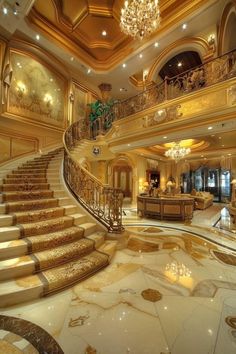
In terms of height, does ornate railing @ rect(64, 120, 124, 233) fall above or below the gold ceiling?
below

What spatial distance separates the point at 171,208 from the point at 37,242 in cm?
567

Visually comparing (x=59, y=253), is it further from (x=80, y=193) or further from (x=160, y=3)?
(x=160, y=3)

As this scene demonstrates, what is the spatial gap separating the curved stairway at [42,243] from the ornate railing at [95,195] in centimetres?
28

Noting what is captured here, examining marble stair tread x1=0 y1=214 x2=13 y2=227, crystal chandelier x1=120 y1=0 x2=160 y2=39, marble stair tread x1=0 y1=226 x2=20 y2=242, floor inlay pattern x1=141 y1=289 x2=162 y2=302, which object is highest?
crystal chandelier x1=120 y1=0 x2=160 y2=39

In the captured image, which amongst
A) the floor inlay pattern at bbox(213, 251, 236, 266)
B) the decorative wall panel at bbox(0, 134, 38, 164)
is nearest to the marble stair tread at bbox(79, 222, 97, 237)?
the floor inlay pattern at bbox(213, 251, 236, 266)

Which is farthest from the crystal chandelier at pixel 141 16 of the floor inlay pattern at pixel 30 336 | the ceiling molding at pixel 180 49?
the floor inlay pattern at pixel 30 336

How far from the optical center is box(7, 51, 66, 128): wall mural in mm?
6934

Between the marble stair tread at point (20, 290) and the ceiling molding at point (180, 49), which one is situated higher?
the ceiling molding at point (180, 49)

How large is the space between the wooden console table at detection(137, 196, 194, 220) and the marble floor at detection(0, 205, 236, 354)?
3.74 meters

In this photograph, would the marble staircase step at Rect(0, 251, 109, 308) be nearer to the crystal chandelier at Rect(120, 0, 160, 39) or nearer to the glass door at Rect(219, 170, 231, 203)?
the crystal chandelier at Rect(120, 0, 160, 39)

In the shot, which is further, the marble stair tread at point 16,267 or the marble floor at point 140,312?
the marble stair tread at point 16,267

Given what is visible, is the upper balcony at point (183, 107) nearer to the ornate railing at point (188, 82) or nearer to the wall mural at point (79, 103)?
the ornate railing at point (188, 82)

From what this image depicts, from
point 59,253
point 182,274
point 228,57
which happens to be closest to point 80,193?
point 59,253

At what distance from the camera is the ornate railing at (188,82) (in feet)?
16.6
